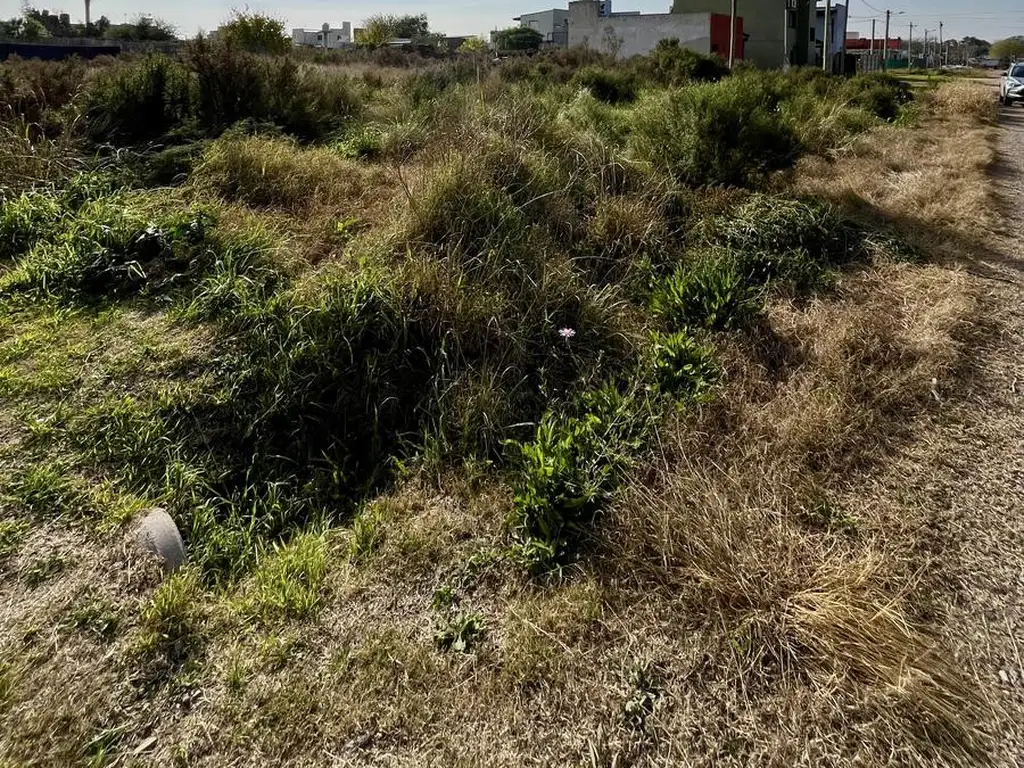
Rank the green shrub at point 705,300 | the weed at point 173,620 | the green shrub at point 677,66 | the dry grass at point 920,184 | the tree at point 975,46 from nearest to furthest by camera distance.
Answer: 1. the weed at point 173,620
2. the green shrub at point 705,300
3. the dry grass at point 920,184
4. the green shrub at point 677,66
5. the tree at point 975,46

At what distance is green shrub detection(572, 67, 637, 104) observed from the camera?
15.0 meters

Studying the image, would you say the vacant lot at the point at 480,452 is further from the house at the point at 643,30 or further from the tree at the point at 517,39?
the tree at the point at 517,39

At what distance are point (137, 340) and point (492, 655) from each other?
2778 mm

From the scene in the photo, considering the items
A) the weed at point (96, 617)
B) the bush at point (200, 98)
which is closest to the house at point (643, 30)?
the bush at point (200, 98)

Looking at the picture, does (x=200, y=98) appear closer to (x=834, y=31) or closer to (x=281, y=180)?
(x=281, y=180)

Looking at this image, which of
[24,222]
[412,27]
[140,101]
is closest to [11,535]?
[24,222]

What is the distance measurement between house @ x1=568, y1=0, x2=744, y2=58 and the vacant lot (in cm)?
3214

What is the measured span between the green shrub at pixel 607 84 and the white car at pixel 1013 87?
1561 cm

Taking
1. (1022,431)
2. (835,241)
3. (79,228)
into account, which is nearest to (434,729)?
(1022,431)

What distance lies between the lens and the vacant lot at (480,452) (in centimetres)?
188

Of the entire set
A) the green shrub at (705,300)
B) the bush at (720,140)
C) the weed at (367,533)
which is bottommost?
the weed at (367,533)

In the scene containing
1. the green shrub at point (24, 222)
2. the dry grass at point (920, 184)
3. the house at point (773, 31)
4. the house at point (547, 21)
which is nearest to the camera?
the green shrub at point (24, 222)

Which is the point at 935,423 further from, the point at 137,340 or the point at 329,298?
the point at 137,340

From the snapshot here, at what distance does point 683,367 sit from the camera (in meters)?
3.50
